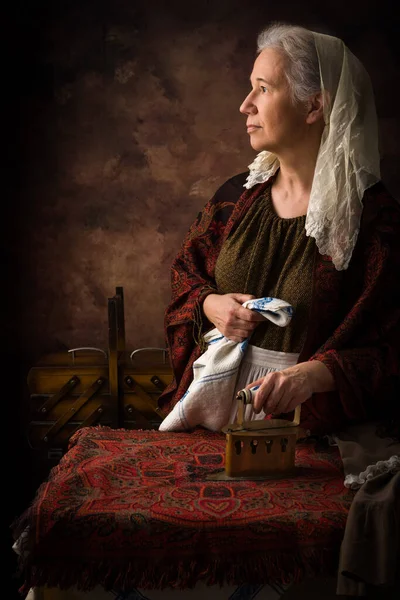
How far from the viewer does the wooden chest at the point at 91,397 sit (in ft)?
8.66

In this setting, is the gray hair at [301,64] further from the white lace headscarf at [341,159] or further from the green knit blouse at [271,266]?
the green knit blouse at [271,266]

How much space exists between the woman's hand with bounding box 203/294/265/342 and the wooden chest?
0.66 meters

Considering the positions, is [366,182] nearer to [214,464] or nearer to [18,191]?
[214,464]

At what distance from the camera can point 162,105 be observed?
2988mm

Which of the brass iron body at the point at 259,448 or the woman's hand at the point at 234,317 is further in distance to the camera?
the woman's hand at the point at 234,317

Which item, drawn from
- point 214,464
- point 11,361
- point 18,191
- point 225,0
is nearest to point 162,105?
point 225,0

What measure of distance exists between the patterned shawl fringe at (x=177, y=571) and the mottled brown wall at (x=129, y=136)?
5.39 ft

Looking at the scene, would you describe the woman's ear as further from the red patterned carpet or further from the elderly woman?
the red patterned carpet

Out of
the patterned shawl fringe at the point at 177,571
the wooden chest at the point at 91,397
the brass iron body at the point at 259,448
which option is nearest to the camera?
the patterned shawl fringe at the point at 177,571

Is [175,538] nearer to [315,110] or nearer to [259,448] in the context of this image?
[259,448]

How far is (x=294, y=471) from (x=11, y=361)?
1655mm

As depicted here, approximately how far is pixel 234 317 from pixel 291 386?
0.93ft

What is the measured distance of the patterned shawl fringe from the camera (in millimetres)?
1513

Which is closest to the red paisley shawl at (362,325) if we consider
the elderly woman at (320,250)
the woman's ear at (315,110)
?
the elderly woman at (320,250)
